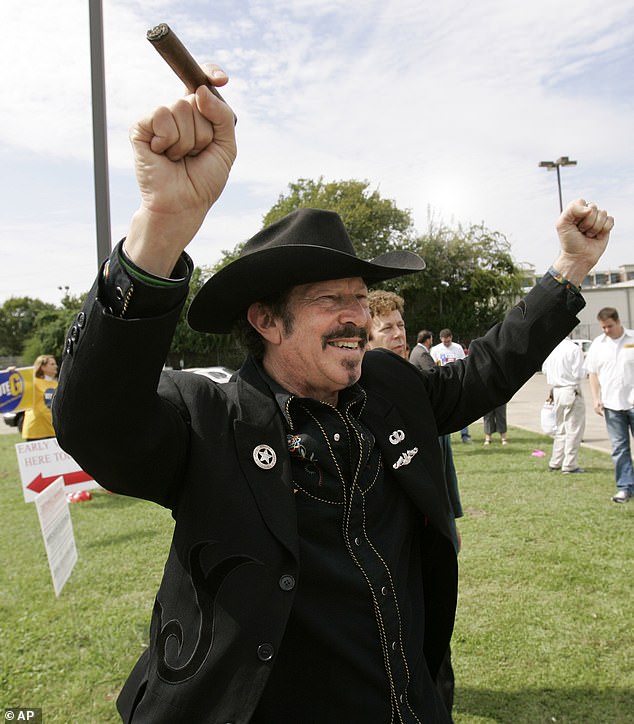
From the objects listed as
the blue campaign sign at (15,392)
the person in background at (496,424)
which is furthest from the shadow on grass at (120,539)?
the person in background at (496,424)

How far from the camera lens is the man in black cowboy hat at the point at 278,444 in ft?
4.08

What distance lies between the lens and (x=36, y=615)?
16.5 ft

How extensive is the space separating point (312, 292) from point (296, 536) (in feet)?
2.41

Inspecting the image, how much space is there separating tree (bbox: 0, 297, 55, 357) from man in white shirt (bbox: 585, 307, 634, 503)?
7329 cm

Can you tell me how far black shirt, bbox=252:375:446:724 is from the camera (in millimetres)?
1664

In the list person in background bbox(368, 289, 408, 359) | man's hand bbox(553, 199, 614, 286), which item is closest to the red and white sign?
person in background bbox(368, 289, 408, 359)

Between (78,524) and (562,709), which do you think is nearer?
(562,709)

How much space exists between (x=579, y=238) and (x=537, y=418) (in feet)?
46.3

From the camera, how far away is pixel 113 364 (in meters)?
1.23

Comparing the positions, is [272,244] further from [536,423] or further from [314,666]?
[536,423]

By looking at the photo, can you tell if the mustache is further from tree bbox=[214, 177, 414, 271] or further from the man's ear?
tree bbox=[214, 177, 414, 271]

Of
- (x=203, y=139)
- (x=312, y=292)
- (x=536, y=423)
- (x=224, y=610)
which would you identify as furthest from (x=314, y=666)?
(x=536, y=423)

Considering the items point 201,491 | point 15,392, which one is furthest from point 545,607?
point 15,392

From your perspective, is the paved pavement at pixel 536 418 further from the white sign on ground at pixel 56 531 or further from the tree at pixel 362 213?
the tree at pixel 362 213
